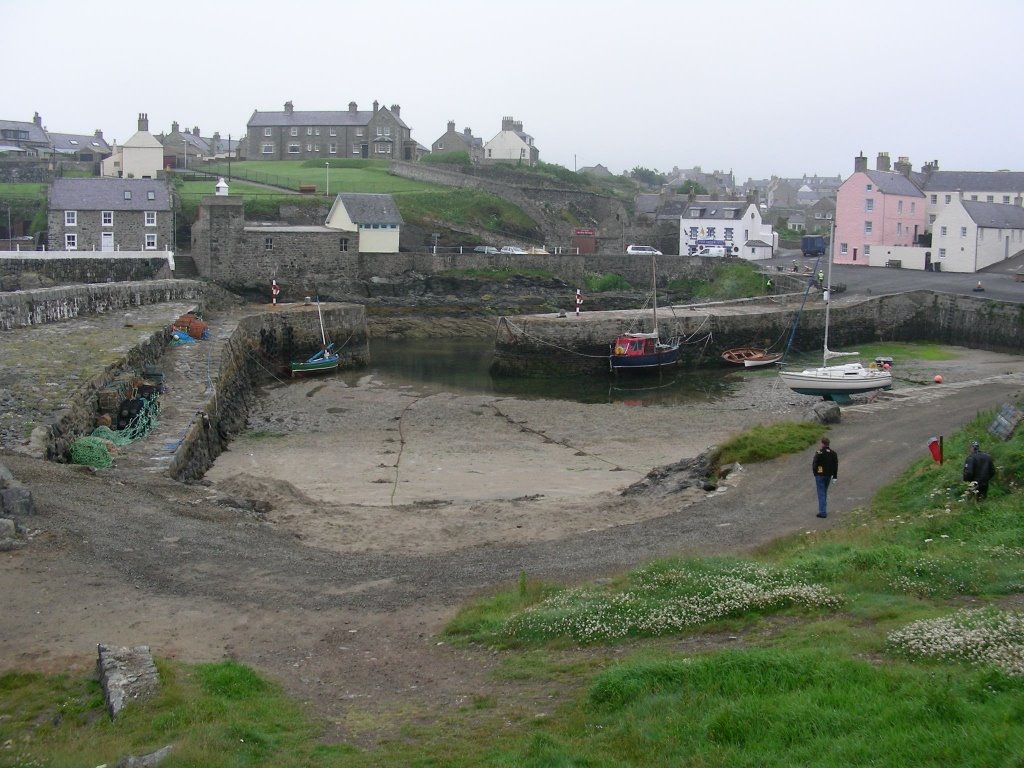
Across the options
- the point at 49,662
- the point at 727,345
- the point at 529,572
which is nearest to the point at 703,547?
the point at 529,572

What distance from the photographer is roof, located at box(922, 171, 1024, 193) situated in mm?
60719

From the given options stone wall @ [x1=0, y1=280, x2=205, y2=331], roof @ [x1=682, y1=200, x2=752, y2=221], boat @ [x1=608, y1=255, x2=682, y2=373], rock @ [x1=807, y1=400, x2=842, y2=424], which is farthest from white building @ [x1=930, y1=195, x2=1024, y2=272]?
rock @ [x1=807, y1=400, x2=842, y2=424]

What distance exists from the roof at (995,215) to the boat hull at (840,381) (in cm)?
2489

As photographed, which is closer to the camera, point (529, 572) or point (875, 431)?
point (529, 572)

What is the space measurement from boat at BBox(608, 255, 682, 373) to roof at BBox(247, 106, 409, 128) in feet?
157

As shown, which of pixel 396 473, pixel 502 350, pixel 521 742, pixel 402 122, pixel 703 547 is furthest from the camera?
pixel 402 122

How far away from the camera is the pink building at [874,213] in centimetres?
5466

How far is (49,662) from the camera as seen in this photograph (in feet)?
27.5

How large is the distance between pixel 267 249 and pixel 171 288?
899 centimetres

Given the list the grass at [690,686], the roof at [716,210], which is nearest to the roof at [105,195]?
the roof at [716,210]

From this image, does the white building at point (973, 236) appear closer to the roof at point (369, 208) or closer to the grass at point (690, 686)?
the roof at point (369, 208)

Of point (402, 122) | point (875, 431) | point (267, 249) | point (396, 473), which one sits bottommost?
point (396, 473)

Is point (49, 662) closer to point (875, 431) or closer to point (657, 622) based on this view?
point (657, 622)

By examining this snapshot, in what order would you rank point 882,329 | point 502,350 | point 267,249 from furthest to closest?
point 267,249
point 882,329
point 502,350
